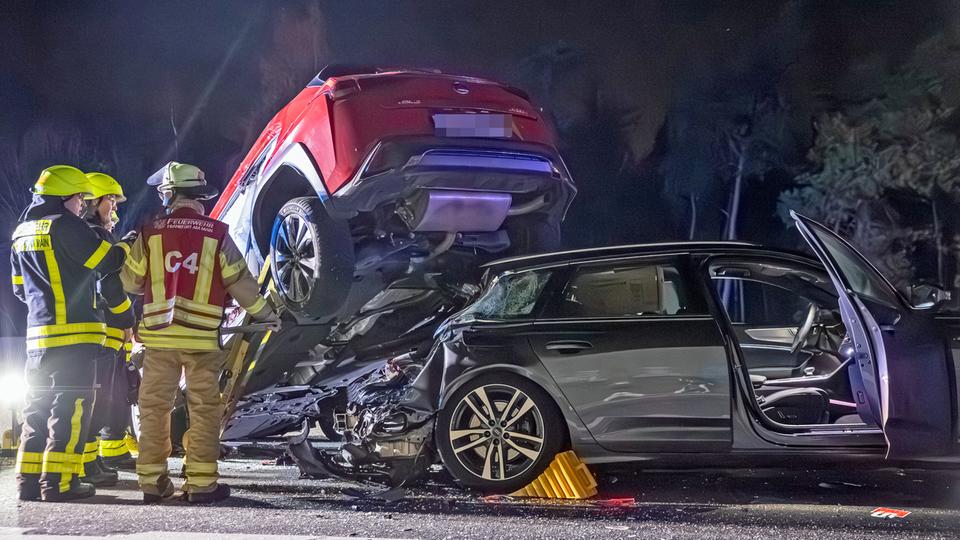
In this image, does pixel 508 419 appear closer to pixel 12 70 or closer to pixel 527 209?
pixel 527 209

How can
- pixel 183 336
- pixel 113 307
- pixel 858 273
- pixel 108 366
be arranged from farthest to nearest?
pixel 108 366 < pixel 113 307 < pixel 183 336 < pixel 858 273

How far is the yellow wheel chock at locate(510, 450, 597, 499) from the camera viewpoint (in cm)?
365

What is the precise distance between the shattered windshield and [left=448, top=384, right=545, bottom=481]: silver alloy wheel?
0.37 metres

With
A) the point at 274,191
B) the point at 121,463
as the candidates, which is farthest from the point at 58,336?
the point at 274,191

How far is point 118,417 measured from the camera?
4.66 m

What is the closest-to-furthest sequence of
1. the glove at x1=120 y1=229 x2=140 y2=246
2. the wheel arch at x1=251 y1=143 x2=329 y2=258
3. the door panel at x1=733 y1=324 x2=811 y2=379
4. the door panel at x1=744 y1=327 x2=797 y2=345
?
1. the glove at x1=120 y1=229 x2=140 y2=246
2. the wheel arch at x1=251 y1=143 x2=329 y2=258
3. the door panel at x1=733 y1=324 x2=811 y2=379
4. the door panel at x1=744 y1=327 x2=797 y2=345

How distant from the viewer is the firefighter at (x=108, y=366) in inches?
162

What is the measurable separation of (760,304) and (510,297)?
2006 mm

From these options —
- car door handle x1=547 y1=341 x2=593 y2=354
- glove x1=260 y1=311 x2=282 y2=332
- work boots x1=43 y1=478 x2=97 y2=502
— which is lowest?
work boots x1=43 y1=478 x2=97 y2=502

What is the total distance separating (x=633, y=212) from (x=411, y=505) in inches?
91.7

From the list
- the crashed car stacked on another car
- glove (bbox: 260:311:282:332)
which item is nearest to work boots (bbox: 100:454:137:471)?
the crashed car stacked on another car

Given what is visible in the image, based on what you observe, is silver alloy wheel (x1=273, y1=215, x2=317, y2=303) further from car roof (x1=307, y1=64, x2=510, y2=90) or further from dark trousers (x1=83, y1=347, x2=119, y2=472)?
dark trousers (x1=83, y1=347, x2=119, y2=472)

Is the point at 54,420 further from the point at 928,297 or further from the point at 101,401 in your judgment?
the point at 928,297

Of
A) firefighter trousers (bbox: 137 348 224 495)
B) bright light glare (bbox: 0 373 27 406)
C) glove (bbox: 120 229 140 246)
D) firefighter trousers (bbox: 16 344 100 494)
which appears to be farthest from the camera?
bright light glare (bbox: 0 373 27 406)
